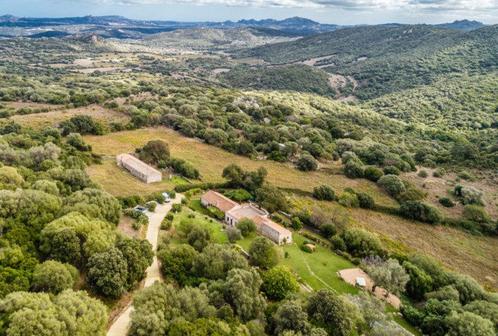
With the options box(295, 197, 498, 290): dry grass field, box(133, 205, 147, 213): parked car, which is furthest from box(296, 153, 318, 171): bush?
box(133, 205, 147, 213): parked car

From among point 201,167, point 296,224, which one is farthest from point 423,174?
point 201,167

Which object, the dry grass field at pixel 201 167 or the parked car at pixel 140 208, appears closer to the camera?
the parked car at pixel 140 208

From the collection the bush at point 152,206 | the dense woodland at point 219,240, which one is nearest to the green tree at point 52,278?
the dense woodland at point 219,240

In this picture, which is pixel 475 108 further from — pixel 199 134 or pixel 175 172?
pixel 175 172

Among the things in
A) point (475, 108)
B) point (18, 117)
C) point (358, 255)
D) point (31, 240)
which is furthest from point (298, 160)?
point (475, 108)

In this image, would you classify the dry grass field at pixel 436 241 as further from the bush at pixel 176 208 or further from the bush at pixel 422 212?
the bush at pixel 176 208
